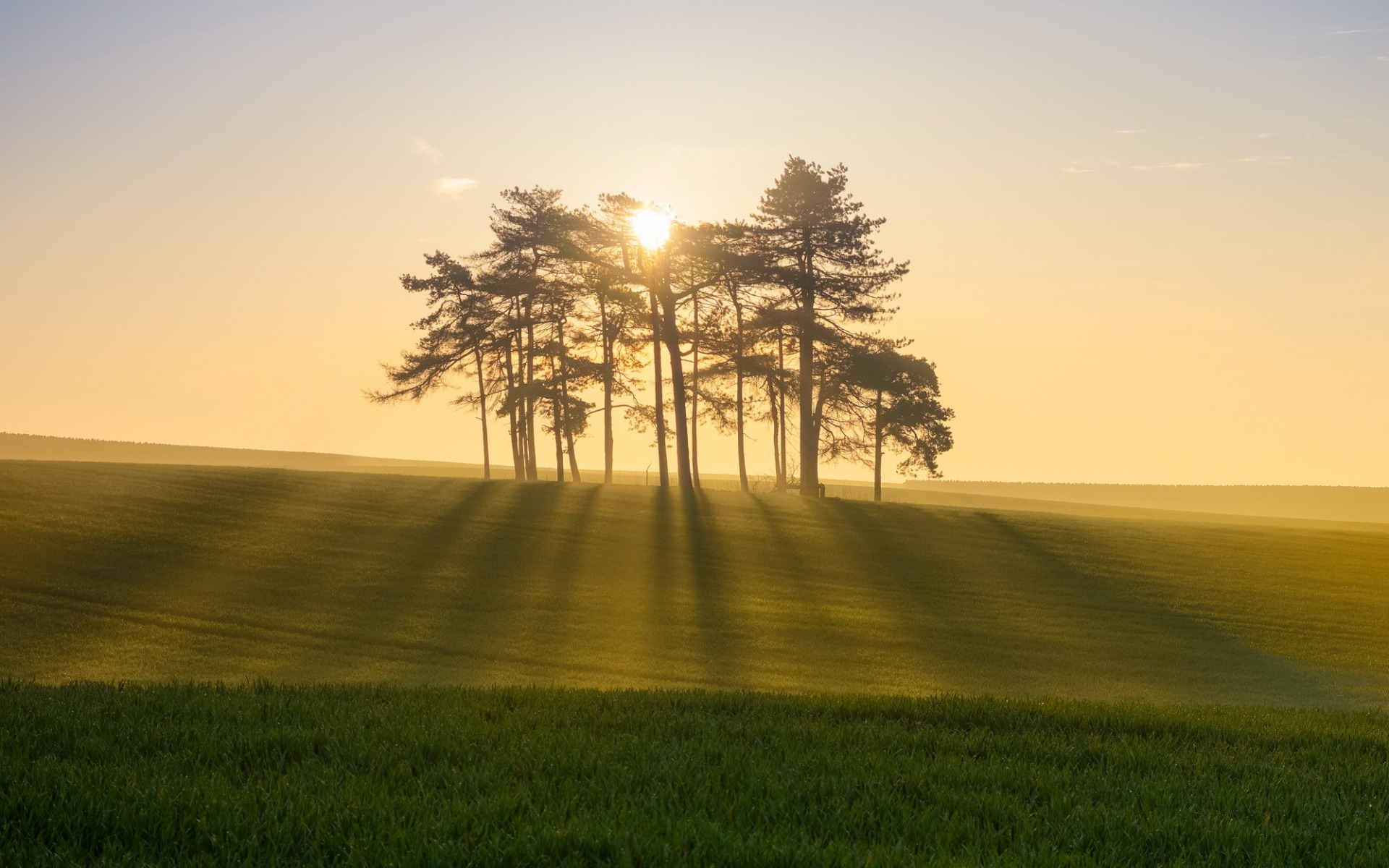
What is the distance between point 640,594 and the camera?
102 feet

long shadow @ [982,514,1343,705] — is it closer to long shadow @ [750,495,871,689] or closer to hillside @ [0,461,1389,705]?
hillside @ [0,461,1389,705]

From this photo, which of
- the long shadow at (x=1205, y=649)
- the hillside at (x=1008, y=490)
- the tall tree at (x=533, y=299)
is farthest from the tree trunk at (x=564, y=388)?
the hillside at (x=1008, y=490)

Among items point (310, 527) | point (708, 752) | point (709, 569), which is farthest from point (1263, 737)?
point (310, 527)

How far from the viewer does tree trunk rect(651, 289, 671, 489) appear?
50719mm

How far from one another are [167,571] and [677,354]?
25.4 m

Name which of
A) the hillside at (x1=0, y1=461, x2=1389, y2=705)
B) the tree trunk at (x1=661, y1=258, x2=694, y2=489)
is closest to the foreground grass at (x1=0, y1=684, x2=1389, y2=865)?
the hillside at (x1=0, y1=461, x2=1389, y2=705)

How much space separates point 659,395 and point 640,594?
21.5m

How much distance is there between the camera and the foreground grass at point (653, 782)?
6352 millimetres

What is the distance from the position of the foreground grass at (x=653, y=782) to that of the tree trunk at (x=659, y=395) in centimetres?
3983

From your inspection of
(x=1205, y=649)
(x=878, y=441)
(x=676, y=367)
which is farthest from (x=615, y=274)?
(x=1205, y=649)

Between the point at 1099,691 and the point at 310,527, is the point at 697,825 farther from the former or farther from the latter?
the point at 310,527

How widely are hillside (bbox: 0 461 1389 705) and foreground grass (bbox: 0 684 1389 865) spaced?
10.6 m

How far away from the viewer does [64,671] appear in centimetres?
2075

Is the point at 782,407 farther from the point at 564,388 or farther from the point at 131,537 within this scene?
the point at 131,537
